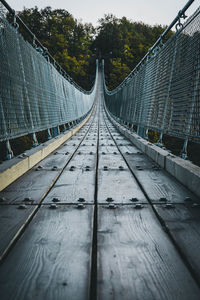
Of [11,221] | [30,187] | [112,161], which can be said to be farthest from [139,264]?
[112,161]

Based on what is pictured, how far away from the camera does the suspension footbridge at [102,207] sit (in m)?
0.91

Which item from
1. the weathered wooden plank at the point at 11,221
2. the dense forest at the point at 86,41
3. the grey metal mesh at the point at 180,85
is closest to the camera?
the weathered wooden plank at the point at 11,221

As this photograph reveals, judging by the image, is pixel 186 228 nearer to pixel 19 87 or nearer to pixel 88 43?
pixel 19 87

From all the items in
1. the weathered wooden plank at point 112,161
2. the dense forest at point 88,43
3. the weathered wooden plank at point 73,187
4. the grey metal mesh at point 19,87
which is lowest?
the weathered wooden plank at point 112,161

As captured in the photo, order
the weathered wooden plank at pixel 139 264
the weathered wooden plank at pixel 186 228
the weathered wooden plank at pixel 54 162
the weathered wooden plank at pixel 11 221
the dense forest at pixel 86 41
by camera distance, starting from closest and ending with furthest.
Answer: the weathered wooden plank at pixel 139 264
the weathered wooden plank at pixel 186 228
the weathered wooden plank at pixel 11 221
the weathered wooden plank at pixel 54 162
the dense forest at pixel 86 41

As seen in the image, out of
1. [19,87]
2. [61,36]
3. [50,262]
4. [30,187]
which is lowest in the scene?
[30,187]

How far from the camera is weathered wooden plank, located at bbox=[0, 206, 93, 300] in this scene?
2.80 ft

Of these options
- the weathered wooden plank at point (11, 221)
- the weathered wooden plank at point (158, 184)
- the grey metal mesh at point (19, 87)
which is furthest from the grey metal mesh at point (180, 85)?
the grey metal mesh at point (19, 87)

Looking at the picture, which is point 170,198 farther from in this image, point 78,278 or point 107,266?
point 78,278

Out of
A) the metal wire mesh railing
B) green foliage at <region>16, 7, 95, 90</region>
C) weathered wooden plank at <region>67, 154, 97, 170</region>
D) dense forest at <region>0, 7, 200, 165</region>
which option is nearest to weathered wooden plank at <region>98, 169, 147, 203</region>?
weathered wooden plank at <region>67, 154, 97, 170</region>

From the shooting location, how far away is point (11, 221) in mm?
1410

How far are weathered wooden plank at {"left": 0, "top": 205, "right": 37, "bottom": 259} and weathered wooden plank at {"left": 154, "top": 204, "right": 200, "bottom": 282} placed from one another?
918 mm

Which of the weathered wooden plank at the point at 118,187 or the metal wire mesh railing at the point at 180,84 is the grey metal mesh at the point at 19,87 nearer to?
the weathered wooden plank at the point at 118,187

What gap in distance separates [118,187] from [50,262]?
45.9 inches
